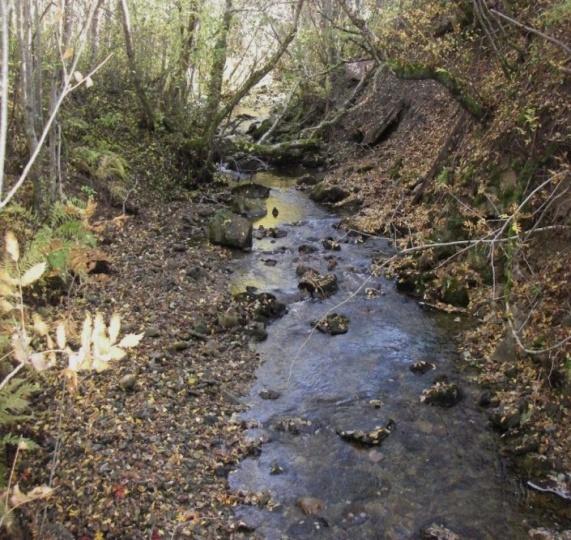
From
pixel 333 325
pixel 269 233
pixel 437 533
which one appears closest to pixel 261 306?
pixel 333 325

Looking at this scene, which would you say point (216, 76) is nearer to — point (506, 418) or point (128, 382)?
point (128, 382)

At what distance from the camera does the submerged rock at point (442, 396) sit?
6.88 meters

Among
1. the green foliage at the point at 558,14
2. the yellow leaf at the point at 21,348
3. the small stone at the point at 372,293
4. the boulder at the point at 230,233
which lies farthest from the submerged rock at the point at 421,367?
the yellow leaf at the point at 21,348

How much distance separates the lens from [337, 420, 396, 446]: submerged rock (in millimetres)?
6273

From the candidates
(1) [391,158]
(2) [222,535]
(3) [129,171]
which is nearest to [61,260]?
(2) [222,535]

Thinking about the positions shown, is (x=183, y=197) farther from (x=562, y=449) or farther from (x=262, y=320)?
(x=562, y=449)

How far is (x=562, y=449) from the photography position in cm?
582

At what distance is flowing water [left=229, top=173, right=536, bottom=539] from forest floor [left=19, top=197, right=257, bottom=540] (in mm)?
411

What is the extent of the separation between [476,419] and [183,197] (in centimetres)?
935

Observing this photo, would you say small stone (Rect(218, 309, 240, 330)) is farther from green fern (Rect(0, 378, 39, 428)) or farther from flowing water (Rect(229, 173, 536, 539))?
green fern (Rect(0, 378, 39, 428))

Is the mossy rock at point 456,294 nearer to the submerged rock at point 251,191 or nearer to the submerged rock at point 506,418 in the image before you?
the submerged rock at point 506,418

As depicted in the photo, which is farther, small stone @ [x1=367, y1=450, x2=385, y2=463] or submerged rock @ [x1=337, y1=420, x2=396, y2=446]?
submerged rock @ [x1=337, y1=420, x2=396, y2=446]

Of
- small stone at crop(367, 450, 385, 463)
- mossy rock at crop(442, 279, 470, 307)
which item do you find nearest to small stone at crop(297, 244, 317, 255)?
mossy rock at crop(442, 279, 470, 307)

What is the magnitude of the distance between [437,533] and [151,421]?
3.35 m
